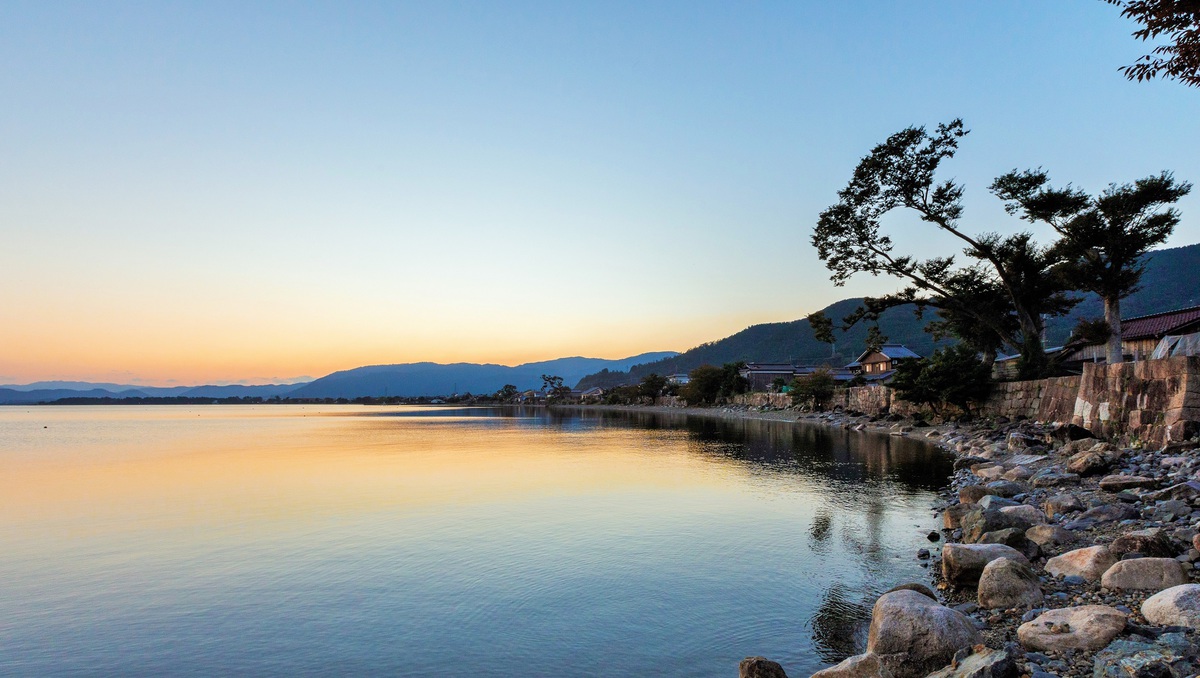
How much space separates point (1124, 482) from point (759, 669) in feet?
38.4

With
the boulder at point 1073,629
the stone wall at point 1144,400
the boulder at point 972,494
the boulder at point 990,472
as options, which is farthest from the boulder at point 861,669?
the stone wall at point 1144,400

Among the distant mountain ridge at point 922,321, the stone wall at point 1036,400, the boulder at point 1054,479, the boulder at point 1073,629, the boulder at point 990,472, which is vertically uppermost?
the distant mountain ridge at point 922,321

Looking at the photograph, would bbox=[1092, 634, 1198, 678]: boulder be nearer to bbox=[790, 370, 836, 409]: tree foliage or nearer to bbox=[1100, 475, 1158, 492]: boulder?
bbox=[1100, 475, 1158, 492]: boulder

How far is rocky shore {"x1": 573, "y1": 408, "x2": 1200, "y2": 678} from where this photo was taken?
5793 millimetres

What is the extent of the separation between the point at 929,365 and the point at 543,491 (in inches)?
1152

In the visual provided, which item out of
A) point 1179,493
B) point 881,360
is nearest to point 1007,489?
point 1179,493

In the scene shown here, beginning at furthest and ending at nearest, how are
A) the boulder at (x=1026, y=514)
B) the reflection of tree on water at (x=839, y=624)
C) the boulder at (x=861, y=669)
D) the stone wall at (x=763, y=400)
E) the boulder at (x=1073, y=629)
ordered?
the stone wall at (x=763, y=400)
the boulder at (x=1026, y=514)
the reflection of tree on water at (x=839, y=624)
the boulder at (x=861, y=669)
the boulder at (x=1073, y=629)

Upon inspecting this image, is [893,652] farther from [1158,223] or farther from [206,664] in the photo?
[1158,223]

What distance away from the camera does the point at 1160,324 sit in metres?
35.7

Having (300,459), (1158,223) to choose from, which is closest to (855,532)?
(1158,223)

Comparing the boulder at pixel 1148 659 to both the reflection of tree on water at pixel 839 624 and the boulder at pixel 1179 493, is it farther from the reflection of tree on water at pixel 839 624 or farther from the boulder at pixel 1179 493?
the boulder at pixel 1179 493

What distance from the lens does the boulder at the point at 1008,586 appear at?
7793mm

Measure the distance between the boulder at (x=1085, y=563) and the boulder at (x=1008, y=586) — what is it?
0.90 metres

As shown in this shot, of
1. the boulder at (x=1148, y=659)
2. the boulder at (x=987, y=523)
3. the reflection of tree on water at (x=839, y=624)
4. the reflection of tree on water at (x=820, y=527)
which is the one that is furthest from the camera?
the reflection of tree on water at (x=820, y=527)
